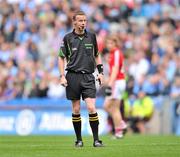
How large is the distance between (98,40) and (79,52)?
563 inches

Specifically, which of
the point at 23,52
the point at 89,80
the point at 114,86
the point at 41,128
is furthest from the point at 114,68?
the point at 23,52

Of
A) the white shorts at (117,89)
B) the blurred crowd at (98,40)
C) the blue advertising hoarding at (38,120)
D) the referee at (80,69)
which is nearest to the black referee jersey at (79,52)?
the referee at (80,69)

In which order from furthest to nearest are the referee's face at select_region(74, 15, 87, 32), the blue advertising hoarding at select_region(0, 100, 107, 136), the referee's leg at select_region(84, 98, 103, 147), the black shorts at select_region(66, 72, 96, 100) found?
the blue advertising hoarding at select_region(0, 100, 107, 136) < the black shorts at select_region(66, 72, 96, 100) < the referee's leg at select_region(84, 98, 103, 147) < the referee's face at select_region(74, 15, 87, 32)

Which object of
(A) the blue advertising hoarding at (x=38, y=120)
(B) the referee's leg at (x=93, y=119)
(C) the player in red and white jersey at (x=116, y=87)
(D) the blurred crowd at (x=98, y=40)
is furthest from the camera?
(D) the blurred crowd at (x=98, y=40)

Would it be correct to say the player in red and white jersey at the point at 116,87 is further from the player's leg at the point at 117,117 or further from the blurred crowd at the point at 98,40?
the blurred crowd at the point at 98,40

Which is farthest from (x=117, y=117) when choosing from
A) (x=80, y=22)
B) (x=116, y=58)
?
(x=80, y=22)

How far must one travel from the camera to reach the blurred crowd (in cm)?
2577

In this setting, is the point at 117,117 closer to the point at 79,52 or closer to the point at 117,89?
the point at 117,89

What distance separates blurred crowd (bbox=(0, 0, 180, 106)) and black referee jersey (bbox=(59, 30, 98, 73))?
31.9 feet

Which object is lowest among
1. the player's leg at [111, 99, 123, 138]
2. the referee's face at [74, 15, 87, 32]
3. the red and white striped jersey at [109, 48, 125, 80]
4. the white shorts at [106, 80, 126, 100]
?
the player's leg at [111, 99, 123, 138]

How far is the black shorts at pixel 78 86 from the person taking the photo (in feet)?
47.1

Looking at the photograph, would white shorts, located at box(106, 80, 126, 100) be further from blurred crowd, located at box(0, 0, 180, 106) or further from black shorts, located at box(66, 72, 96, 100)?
black shorts, located at box(66, 72, 96, 100)

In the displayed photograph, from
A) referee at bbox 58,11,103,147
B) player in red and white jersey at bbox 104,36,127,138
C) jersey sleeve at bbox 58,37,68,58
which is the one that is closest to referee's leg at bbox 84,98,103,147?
referee at bbox 58,11,103,147

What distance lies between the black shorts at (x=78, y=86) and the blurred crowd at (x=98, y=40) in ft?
31.8
